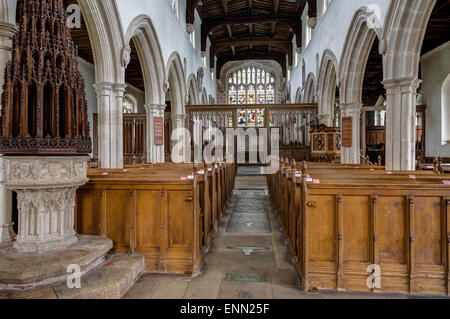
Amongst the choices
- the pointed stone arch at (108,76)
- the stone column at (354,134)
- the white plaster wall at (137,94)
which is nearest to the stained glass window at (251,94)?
the white plaster wall at (137,94)

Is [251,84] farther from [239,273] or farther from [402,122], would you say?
[239,273]

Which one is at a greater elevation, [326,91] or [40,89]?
[326,91]

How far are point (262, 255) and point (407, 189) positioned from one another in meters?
1.66

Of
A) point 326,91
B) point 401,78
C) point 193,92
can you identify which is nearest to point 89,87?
point 193,92

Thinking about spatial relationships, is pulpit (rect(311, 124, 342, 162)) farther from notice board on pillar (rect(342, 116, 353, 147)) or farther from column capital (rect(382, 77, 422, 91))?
column capital (rect(382, 77, 422, 91))

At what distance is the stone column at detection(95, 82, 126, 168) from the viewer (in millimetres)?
6296

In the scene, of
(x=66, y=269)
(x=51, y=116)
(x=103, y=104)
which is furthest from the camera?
(x=103, y=104)

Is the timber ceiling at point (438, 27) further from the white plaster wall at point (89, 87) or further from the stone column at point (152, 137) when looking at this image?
the white plaster wall at point (89, 87)

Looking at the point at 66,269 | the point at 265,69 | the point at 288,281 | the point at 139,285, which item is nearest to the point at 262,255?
the point at 288,281

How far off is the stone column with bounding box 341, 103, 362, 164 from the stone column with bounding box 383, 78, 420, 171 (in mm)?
2387

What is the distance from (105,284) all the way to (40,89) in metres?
1.73

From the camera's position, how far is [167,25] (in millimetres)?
9836

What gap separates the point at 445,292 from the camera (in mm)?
2521

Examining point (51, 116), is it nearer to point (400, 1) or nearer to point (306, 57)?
point (400, 1)
